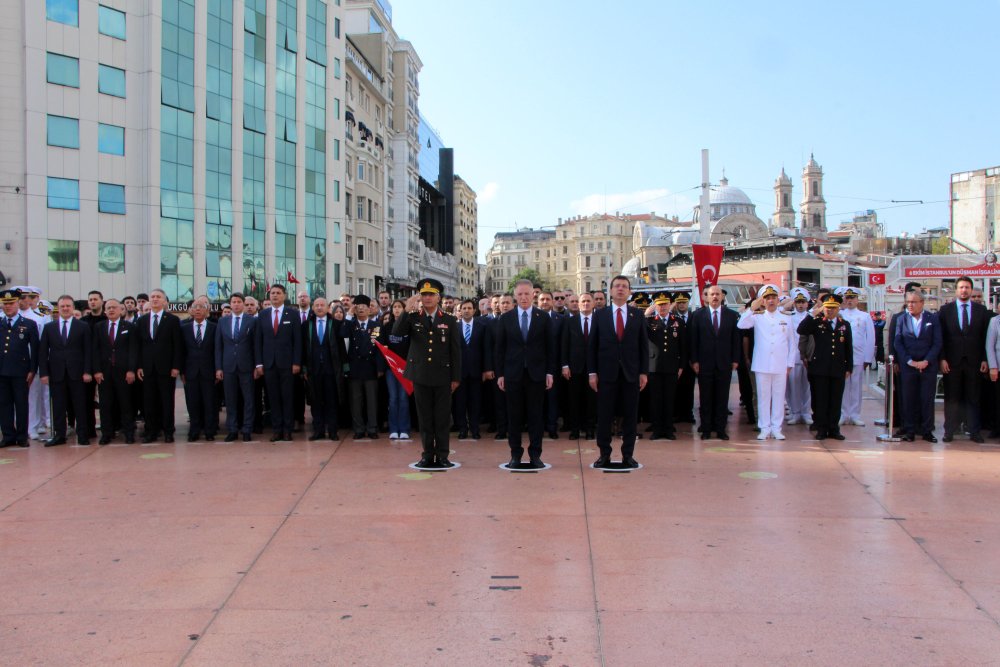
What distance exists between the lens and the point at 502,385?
8523 mm

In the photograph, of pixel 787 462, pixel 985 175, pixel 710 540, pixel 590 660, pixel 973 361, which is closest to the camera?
pixel 590 660

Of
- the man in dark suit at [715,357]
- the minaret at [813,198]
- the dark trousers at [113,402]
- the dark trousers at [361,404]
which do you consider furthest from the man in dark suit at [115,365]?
the minaret at [813,198]

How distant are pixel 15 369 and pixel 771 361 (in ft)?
31.3

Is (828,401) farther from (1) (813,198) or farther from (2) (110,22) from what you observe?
(1) (813,198)

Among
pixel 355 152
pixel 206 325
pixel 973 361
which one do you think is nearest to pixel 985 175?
pixel 355 152

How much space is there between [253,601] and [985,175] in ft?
278

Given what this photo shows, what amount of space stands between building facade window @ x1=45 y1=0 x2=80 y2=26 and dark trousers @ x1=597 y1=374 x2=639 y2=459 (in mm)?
34288

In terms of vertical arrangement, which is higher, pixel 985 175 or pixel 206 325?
pixel 985 175

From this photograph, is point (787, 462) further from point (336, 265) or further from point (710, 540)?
point (336, 265)

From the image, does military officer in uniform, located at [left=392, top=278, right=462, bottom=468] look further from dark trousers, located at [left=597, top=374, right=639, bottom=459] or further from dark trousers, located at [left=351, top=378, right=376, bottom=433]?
dark trousers, located at [left=351, top=378, right=376, bottom=433]

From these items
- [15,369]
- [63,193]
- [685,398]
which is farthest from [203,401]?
[63,193]

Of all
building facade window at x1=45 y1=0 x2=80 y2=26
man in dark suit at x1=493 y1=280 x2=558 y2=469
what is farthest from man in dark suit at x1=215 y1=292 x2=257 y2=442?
building facade window at x1=45 y1=0 x2=80 y2=26

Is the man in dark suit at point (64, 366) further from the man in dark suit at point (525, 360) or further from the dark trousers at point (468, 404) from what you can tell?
the man in dark suit at point (525, 360)

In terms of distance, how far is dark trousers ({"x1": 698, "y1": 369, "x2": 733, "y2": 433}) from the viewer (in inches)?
402
